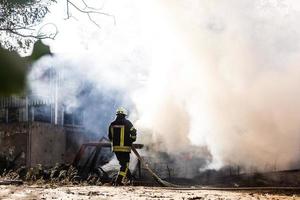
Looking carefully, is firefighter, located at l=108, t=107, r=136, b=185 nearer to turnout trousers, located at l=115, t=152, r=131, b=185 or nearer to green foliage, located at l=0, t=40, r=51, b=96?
turnout trousers, located at l=115, t=152, r=131, b=185

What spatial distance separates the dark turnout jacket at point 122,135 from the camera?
998 centimetres

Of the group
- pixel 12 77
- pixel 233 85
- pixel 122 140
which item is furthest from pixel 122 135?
pixel 12 77

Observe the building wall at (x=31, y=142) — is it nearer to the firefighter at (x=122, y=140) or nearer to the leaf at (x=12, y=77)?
the leaf at (x=12, y=77)

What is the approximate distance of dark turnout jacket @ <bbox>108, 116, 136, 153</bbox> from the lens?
393 inches

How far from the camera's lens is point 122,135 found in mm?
10016

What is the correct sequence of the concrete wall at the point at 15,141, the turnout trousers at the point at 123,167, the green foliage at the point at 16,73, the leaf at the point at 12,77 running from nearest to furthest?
the turnout trousers at the point at 123,167 < the concrete wall at the point at 15,141 < the leaf at the point at 12,77 < the green foliage at the point at 16,73

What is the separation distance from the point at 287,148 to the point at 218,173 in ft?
6.22

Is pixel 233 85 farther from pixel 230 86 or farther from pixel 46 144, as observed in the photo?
pixel 46 144

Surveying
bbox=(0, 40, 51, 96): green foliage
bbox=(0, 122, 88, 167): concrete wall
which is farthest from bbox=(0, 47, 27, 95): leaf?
bbox=(0, 122, 88, 167): concrete wall

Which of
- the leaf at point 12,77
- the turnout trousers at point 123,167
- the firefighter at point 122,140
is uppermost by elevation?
the leaf at point 12,77

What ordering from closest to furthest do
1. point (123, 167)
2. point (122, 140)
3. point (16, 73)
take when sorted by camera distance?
point (123, 167)
point (122, 140)
point (16, 73)

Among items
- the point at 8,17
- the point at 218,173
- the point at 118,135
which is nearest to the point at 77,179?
the point at 118,135

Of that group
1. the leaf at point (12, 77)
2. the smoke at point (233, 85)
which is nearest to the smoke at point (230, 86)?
the smoke at point (233, 85)

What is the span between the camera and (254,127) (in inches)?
452
